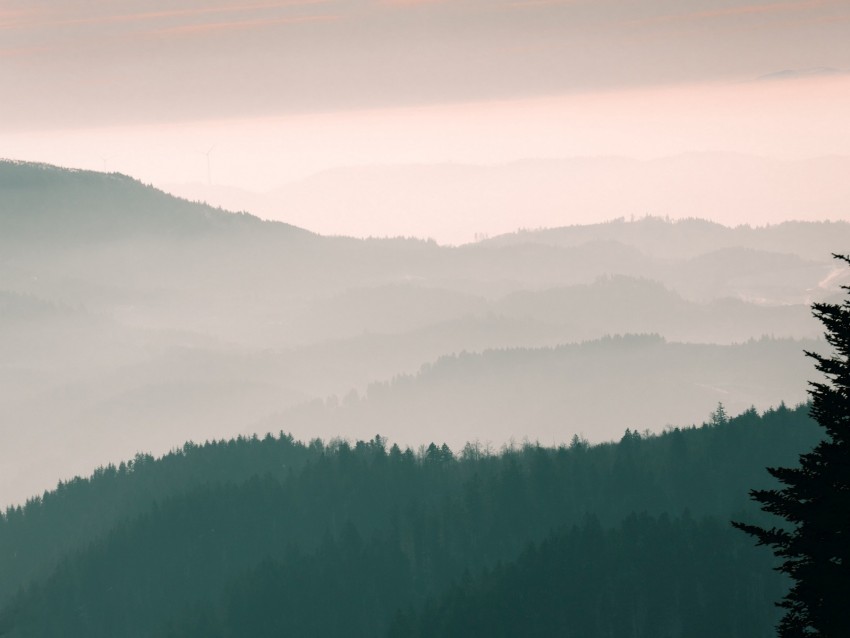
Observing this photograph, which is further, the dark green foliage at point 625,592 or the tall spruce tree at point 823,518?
the dark green foliage at point 625,592

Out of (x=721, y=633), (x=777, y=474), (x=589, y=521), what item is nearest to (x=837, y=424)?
(x=777, y=474)

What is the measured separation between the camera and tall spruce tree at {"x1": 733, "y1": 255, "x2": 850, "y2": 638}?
27.9 m

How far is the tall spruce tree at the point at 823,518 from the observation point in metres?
27.9

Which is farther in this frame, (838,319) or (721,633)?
(721,633)

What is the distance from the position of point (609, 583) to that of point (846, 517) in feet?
512

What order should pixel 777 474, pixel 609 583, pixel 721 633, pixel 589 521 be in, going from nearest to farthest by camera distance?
1. pixel 777 474
2. pixel 721 633
3. pixel 609 583
4. pixel 589 521

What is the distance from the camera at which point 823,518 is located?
27984mm

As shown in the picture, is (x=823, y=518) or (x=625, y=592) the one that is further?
(x=625, y=592)

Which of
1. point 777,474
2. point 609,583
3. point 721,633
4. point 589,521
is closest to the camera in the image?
point 777,474

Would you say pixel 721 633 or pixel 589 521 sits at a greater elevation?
pixel 589 521

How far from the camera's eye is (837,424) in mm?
28234

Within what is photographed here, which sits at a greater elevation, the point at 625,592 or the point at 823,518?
the point at 625,592

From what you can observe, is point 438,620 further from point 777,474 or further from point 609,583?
point 777,474

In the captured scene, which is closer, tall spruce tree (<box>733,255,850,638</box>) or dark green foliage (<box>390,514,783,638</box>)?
tall spruce tree (<box>733,255,850,638</box>)
